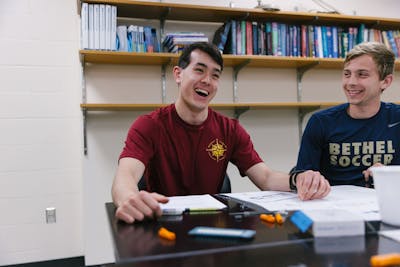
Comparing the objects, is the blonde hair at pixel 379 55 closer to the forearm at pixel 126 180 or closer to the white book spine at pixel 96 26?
the forearm at pixel 126 180

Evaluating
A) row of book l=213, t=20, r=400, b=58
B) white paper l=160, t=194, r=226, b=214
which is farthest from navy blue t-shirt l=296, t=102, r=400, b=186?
row of book l=213, t=20, r=400, b=58

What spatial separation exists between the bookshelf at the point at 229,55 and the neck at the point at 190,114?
2.92 feet

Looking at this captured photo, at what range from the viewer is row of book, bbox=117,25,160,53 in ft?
8.07

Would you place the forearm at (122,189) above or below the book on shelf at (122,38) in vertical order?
below

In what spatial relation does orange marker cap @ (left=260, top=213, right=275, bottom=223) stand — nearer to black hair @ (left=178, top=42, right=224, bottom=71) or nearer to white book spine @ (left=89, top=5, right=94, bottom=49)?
black hair @ (left=178, top=42, right=224, bottom=71)

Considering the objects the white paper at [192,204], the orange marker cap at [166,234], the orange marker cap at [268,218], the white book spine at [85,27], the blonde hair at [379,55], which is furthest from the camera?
the white book spine at [85,27]

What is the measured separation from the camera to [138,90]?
8.77 ft

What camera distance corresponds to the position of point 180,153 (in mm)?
1562

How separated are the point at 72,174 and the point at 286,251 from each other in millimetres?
2251

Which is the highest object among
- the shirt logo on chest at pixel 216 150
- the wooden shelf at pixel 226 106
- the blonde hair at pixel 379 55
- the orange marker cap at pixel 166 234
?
the blonde hair at pixel 379 55

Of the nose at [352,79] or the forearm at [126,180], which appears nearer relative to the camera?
the forearm at [126,180]

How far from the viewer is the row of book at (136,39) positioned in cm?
246

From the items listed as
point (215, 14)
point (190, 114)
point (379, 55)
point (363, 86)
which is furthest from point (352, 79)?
point (215, 14)

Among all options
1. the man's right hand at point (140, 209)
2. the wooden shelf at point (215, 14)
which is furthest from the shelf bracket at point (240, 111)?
the man's right hand at point (140, 209)
